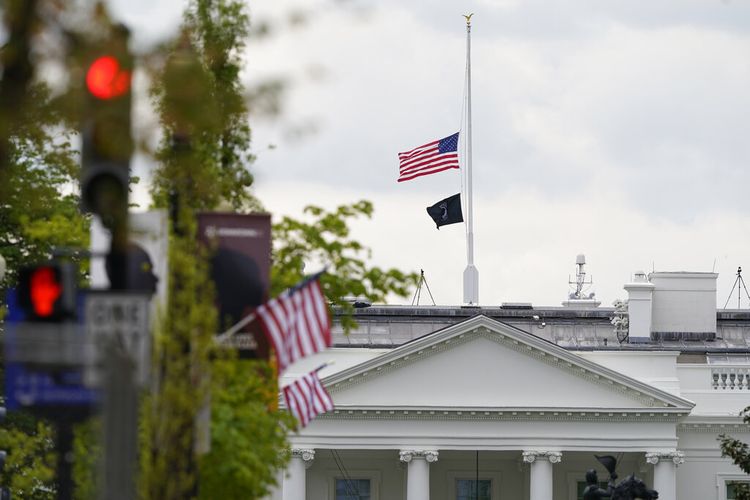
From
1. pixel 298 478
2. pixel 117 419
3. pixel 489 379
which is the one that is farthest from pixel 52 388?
pixel 489 379

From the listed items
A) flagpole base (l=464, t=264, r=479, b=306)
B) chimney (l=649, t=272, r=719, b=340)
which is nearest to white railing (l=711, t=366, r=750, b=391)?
chimney (l=649, t=272, r=719, b=340)

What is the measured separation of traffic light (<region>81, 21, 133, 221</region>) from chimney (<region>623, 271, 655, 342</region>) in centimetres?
6234

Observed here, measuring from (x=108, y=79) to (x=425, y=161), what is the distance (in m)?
56.4

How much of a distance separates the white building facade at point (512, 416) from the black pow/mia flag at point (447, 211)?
17.6 ft

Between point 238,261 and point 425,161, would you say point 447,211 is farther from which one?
point 238,261

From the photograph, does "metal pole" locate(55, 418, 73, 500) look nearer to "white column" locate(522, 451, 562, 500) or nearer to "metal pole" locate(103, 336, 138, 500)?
"metal pole" locate(103, 336, 138, 500)

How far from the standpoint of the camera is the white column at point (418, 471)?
69000 mm

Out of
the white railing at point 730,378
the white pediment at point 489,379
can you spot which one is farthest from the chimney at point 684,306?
the white pediment at point 489,379

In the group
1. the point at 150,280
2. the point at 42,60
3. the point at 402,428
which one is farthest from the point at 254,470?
the point at 402,428

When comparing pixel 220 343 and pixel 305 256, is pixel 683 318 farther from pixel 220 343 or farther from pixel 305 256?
pixel 220 343

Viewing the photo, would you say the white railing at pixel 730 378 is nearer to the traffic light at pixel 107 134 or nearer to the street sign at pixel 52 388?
the street sign at pixel 52 388

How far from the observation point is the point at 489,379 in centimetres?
6931

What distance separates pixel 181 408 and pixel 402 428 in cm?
4902

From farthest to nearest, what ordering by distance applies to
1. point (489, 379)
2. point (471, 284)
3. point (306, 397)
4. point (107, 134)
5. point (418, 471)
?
point (471, 284), point (418, 471), point (489, 379), point (306, 397), point (107, 134)
